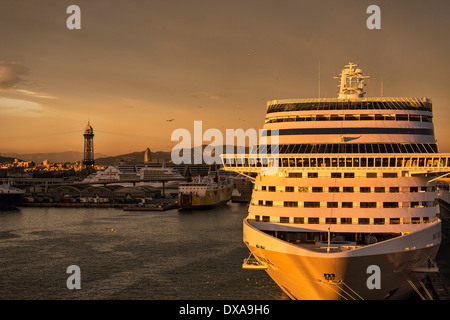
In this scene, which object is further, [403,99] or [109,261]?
[109,261]

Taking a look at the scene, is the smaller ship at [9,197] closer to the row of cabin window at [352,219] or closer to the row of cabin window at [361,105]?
the row of cabin window at [361,105]

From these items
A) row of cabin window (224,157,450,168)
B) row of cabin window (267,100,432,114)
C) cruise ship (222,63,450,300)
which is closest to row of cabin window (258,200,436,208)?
cruise ship (222,63,450,300)

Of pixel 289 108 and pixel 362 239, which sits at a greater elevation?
pixel 289 108

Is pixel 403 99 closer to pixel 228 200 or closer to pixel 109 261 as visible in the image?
pixel 109 261

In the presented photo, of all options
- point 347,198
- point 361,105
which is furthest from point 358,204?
point 361,105

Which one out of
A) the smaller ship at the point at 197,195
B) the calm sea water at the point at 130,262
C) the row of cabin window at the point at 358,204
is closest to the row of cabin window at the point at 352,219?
the row of cabin window at the point at 358,204
